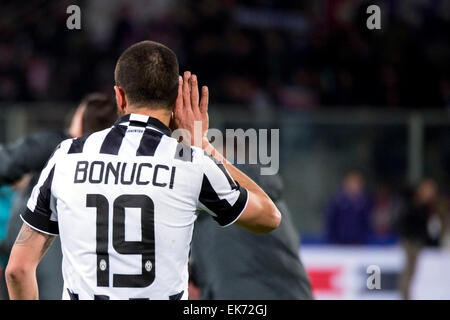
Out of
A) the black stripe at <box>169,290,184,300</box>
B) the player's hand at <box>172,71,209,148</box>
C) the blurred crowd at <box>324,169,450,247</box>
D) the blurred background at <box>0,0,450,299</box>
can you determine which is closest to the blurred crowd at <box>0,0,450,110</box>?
the blurred background at <box>0,0,450,299</box>

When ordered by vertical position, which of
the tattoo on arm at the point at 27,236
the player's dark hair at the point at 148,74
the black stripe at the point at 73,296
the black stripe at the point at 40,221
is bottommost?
the black stripe at the point at 73,296

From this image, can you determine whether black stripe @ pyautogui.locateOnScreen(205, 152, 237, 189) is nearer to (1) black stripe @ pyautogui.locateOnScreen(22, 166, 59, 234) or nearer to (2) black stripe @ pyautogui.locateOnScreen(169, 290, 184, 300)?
(2) black stripe @ pyautogui.locateOnScreen(169, 290, 184, 300)

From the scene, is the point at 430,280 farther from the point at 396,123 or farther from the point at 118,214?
the point at 118,214

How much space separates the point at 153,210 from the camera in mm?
2717

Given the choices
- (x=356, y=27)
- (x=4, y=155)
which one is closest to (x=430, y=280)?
(x=356, y=27)

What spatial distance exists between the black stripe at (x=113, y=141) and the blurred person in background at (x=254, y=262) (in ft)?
4.35

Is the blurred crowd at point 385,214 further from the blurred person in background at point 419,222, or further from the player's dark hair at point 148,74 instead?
the player's dark hair at point 148,74

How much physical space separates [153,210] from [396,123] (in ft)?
29.0

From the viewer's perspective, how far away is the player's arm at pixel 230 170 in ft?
9.30

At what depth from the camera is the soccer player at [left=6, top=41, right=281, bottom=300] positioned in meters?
2.71

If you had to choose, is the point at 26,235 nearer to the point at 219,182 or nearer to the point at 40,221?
the point at 40,221

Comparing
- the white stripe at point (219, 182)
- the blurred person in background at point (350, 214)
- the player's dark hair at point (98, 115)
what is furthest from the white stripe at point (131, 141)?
the blurred person in background at point (350, 214)

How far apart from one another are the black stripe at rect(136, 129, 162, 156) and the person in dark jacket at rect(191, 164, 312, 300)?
1313 millimetres

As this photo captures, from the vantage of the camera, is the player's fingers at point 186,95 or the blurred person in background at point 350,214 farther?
the blurred person in background at point 350,214
